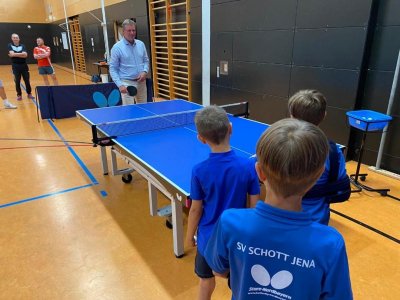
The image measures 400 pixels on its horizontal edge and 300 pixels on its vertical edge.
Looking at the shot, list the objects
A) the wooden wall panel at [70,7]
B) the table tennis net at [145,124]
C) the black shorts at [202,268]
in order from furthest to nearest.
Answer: the wooden wall panel at [70,7] < the table tennis net at [145,124] < the black shorts at [202,268]

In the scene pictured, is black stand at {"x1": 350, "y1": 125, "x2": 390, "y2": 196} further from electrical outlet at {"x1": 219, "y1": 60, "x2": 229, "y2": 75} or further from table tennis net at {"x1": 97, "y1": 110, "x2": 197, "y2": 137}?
electrical outlet at {"x1": 219, "y1": 60, "x2": 229, "y2": 75}

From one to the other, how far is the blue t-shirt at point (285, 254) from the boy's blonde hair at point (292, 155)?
0.28 ft

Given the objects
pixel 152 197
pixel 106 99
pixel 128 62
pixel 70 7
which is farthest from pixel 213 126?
pixel 70 7

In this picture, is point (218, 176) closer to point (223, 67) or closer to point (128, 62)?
point (128, 62)

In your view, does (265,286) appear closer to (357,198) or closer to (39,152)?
(357,198)

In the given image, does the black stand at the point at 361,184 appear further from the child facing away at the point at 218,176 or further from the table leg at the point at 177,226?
the child facing away at the point at 218,176

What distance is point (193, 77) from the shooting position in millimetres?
7363

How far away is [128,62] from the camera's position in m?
4.71

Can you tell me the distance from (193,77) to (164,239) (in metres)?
5.30

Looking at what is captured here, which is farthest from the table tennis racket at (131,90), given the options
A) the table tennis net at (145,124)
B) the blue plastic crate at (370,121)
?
the blue plastic crate at (370,121)

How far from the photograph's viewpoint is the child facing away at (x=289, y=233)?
2.47ft

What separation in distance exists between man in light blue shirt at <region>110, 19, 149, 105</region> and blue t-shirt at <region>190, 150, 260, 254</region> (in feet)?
11.3

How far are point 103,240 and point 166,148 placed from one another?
105 centimetres

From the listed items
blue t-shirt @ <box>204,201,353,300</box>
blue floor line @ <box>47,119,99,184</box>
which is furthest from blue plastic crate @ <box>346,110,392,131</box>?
blue floor line @ <box>47,119,99,184</box>
